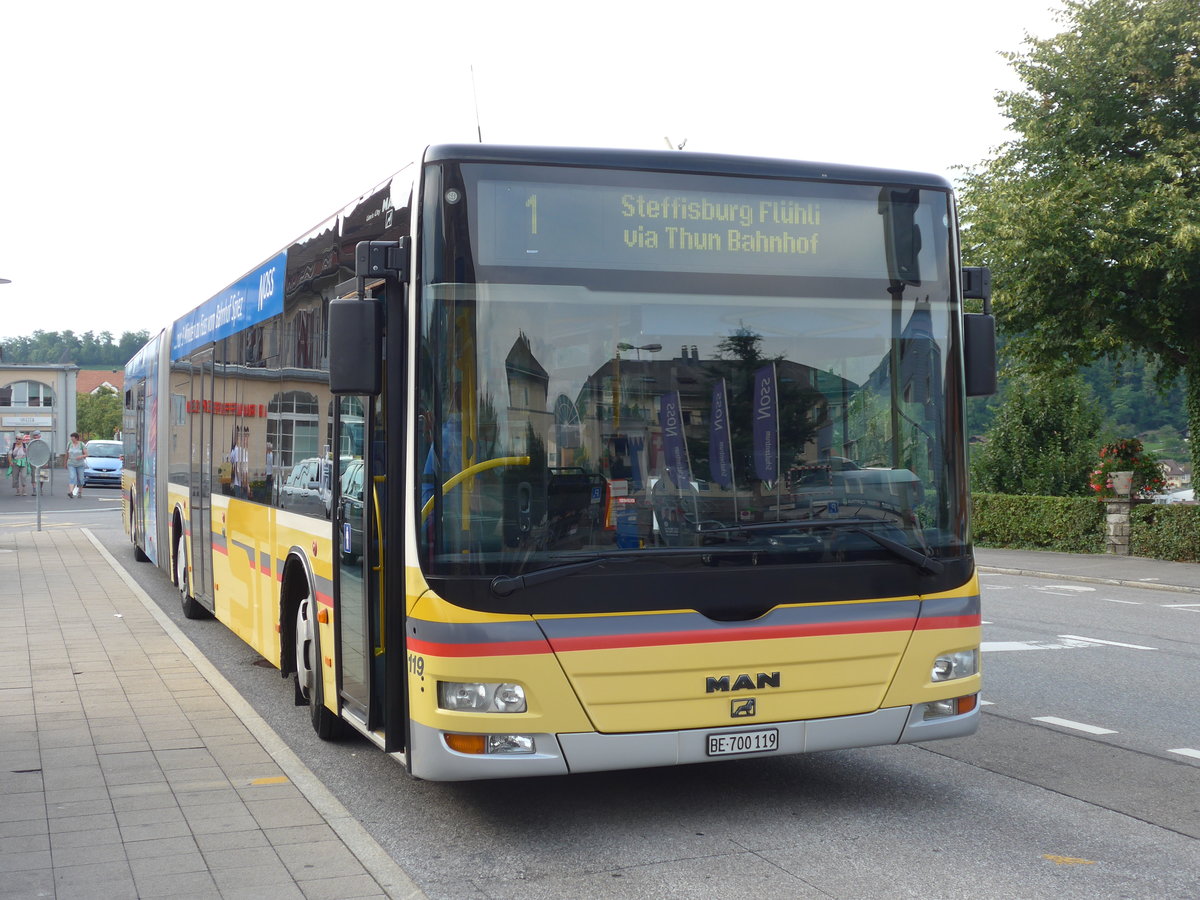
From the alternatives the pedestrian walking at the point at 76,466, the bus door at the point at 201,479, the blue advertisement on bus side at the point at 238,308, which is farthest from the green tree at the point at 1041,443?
the pedestrian walking at the point at 76,466

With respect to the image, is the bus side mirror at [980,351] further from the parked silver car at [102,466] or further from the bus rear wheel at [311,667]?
the parked silver car at [102,466]

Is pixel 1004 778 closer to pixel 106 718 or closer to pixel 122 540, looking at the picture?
pixel 106 718

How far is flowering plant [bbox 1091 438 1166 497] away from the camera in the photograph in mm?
24766

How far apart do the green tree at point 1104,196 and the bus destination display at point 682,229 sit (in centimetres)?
1714

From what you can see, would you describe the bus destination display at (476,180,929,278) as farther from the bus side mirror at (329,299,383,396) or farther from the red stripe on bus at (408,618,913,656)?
the red stripe on bus at (408,618,913,656)

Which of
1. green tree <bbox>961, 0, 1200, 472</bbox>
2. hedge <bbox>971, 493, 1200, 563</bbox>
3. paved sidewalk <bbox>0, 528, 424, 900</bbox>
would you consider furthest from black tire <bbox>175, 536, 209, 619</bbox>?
green tree <bbox>961, 0, 1200, 472</bbox>

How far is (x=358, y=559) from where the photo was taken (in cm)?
667

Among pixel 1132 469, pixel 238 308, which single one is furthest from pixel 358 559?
pixel 1132 469

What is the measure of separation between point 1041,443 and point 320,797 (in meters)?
26.3

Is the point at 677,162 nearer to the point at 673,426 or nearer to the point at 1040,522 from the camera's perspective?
the point at 673,426

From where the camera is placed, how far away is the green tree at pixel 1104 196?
2252 cm

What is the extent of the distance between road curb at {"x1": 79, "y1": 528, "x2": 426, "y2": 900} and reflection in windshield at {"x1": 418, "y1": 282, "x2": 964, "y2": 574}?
1203 millimetres

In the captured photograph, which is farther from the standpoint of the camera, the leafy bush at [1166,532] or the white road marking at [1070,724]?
the leafy bush at [1166,532]

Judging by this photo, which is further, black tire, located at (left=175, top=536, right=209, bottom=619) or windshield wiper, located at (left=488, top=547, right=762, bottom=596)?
black tire, located at (left=175, top=536, right=209, bottom=619)
